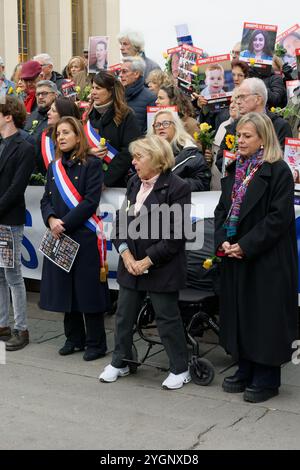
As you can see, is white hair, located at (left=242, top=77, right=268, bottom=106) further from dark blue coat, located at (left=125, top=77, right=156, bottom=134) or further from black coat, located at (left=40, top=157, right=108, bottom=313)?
dark blue coat, located at (left=125, top=77, right=156, bottom=134)

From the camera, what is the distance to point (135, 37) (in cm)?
858

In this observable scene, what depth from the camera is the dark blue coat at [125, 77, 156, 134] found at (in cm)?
768

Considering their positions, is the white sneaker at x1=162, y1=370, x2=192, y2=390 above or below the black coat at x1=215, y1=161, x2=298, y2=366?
below

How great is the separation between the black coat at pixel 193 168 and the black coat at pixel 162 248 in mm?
1063

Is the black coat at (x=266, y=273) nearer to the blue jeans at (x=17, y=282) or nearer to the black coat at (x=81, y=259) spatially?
the black coat at (x=81, y=259)

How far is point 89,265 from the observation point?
596 cm

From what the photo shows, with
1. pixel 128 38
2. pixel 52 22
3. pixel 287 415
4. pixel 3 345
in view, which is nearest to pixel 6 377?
pixel 3 345

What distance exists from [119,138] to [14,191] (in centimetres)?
113

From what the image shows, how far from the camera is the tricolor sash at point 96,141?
6754mm

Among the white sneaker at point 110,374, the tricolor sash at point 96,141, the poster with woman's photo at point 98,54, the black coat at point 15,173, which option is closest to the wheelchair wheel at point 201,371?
the white sneaker at point 110,374

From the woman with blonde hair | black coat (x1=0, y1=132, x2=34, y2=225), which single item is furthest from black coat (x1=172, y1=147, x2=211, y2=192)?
black coat (x1=0, y1=132, x2=34, y2=225)

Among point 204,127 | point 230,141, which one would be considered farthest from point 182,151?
point 204,127

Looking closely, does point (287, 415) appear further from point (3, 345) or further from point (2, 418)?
point (3, 345)

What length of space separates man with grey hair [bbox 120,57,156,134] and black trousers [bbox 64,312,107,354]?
94.8 inches
